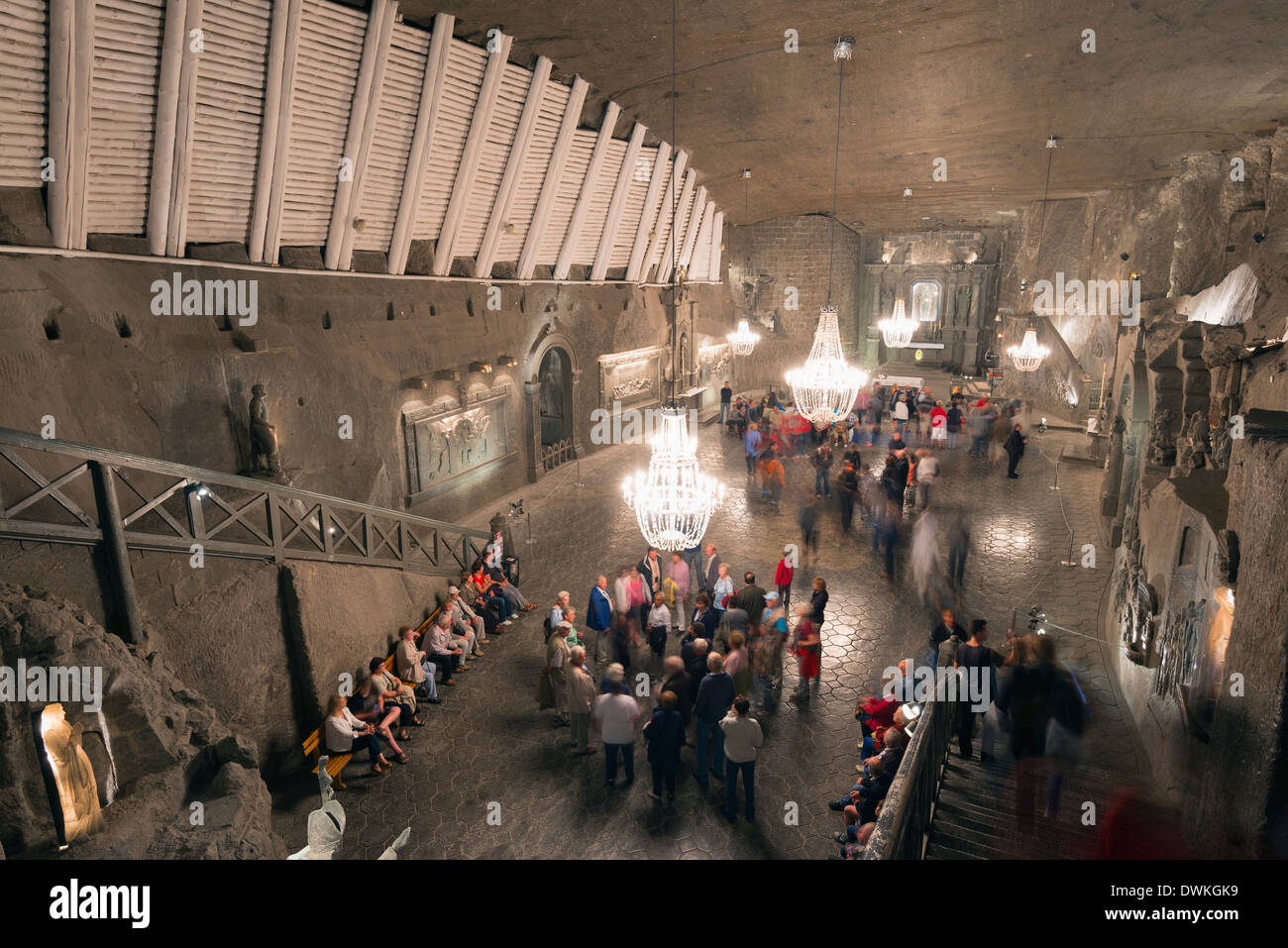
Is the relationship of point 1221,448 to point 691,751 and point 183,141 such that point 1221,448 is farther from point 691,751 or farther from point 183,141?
point 183,141

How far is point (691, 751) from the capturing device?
6.44 m

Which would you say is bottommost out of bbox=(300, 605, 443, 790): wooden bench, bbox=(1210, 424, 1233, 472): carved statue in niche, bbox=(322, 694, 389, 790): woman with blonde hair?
bbox=(300, 605, 443, 790): wooden bench

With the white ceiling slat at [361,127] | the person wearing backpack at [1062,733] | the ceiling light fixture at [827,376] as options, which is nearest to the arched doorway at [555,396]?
the white ceiling slat at [361,127]

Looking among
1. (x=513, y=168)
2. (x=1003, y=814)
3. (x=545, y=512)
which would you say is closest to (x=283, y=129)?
(x=513, y=168)

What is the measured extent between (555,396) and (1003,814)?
1224cm

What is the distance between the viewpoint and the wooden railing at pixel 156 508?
5.00m

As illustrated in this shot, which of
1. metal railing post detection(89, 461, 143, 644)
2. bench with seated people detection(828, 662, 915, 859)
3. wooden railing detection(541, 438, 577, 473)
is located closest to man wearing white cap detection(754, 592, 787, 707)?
bench with seated people detection(828, 662, 915, 859)

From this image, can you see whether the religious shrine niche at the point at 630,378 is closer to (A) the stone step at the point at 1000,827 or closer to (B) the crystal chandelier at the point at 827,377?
(B) the crystal chandelier at the point at 827,377

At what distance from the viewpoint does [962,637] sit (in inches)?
257

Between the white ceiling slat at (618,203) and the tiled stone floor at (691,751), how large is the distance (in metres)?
4.93

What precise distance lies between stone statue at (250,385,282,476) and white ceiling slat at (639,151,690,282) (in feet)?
30.2

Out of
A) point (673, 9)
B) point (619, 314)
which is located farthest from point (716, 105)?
point (619, 314)

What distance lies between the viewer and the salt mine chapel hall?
4.36 m

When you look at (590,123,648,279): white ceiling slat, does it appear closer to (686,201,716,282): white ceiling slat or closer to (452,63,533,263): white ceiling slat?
(452,63,533,263): white ceiling slat
